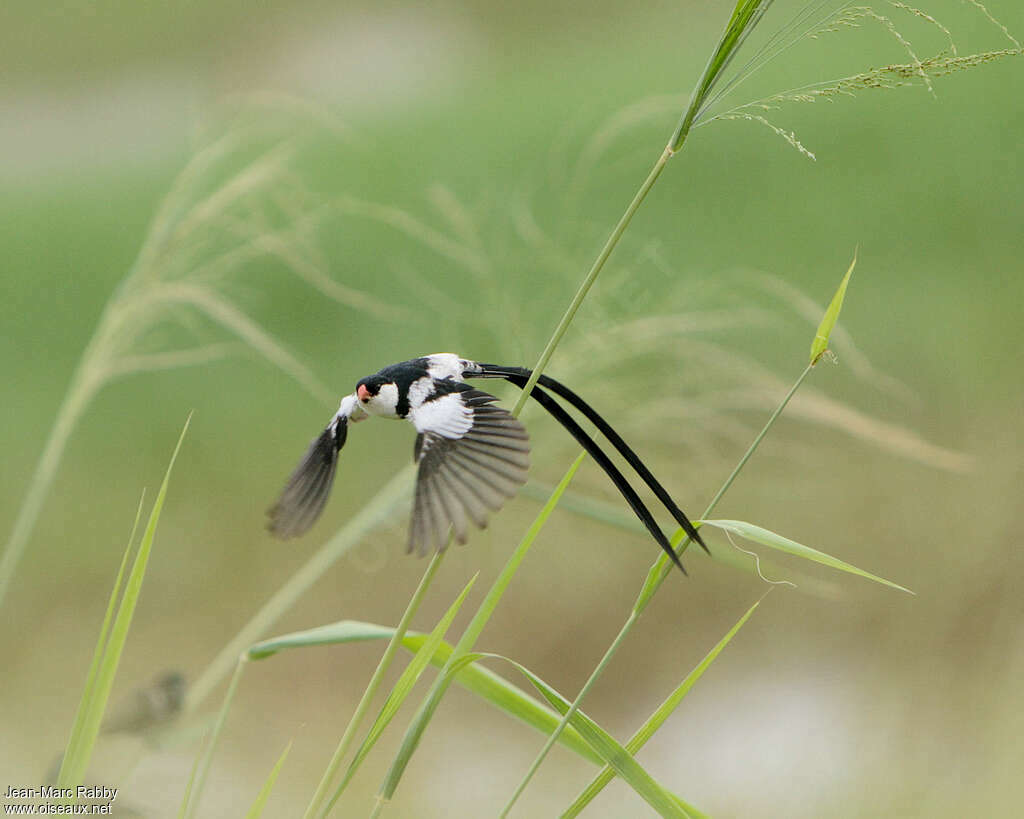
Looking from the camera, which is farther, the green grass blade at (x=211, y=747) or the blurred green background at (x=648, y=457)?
the blurred green background at (x=648, y=457)

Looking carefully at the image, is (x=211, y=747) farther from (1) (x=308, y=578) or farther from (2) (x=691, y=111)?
(2) (x=691, y=111)

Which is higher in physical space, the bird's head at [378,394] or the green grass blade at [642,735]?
the bird's head at [378,394]

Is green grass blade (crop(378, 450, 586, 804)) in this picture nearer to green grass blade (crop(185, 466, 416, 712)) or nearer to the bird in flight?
the bird in flight

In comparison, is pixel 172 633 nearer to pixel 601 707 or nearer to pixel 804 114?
pixel 601 707

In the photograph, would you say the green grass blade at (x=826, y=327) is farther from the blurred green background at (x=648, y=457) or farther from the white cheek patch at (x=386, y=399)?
the blurred green background at (x=648, y=457)

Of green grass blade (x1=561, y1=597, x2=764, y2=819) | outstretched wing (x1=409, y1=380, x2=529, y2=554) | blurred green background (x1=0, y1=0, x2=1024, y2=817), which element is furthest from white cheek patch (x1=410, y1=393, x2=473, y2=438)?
blurred green background (x1=0, y1=0, x2=1024, y2=817)

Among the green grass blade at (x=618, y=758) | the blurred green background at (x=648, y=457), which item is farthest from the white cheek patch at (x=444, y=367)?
the blurred green background at (x=648, y=457)

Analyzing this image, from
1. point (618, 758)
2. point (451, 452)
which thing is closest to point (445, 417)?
point (451, 452)
